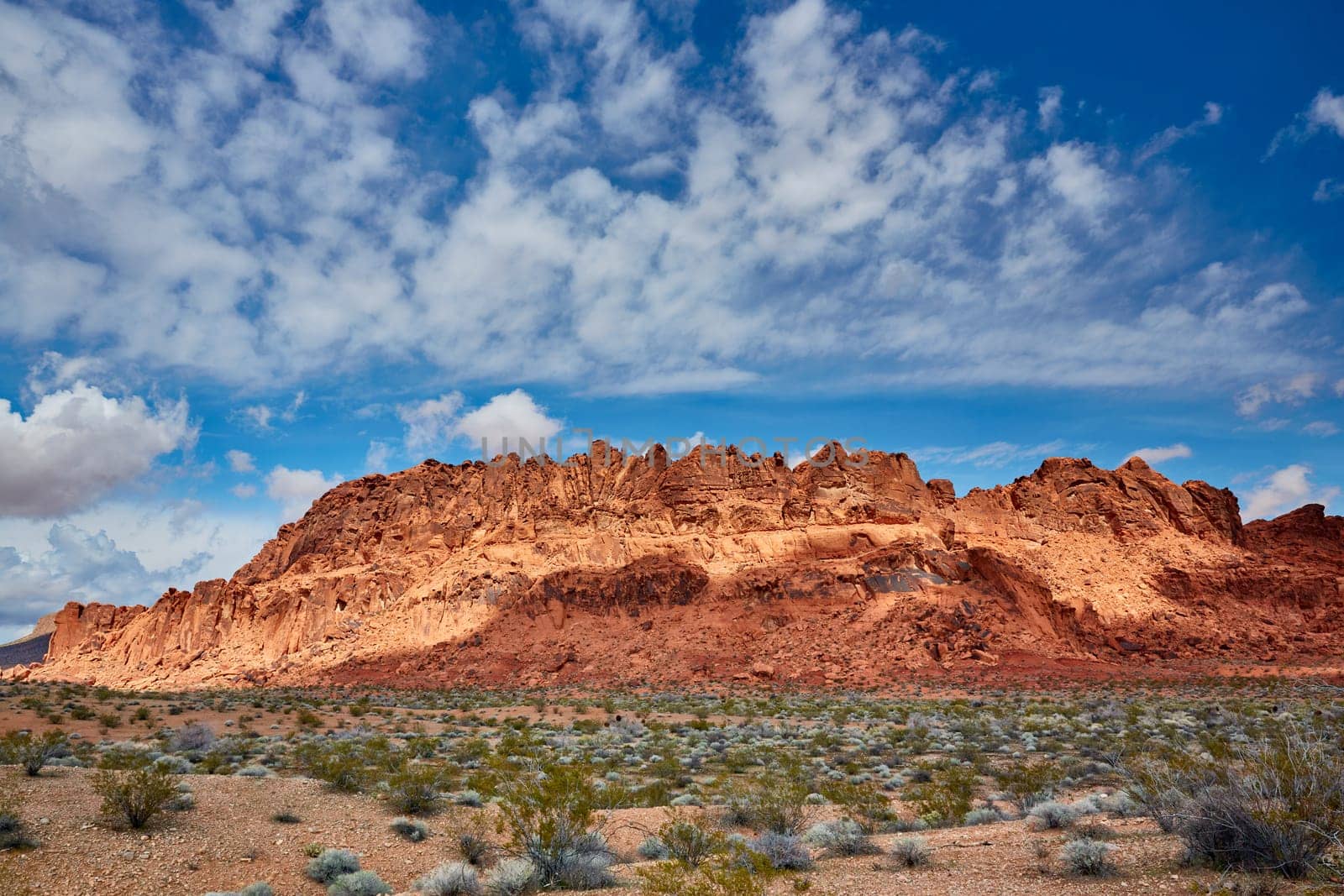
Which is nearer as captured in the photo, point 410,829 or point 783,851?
point 783,851

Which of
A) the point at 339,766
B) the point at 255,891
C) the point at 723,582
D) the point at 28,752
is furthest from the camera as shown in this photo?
the point at 723,582

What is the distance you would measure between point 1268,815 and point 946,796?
618 cm

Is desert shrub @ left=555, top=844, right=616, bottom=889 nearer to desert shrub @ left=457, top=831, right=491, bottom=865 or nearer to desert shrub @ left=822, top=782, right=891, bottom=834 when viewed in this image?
desert shrub @ left=457, top=831, right=491, bottom=865

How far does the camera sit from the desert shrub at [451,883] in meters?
7.19

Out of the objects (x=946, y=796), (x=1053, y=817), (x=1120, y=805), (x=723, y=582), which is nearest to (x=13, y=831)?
(x=1053, y=817)

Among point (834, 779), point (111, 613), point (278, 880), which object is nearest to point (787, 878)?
point (278, 880)

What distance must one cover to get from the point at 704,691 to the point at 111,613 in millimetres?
65138

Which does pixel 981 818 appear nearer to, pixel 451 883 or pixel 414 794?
pixel 451 883

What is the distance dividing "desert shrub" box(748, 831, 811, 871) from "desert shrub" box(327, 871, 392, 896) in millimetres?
4122

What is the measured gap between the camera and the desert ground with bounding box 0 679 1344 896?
720cm

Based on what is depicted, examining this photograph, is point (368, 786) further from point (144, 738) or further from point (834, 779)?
point (144, 738)

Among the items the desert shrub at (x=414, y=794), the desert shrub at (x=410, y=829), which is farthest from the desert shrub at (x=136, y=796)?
the desert shrub at (x=414, y=794)

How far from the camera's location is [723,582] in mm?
53969

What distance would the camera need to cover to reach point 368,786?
12.1 meters
